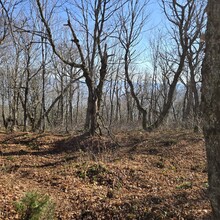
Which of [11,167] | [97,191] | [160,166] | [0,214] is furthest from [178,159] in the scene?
[0,214]

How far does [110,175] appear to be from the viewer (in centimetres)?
614

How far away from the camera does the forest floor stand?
429cm

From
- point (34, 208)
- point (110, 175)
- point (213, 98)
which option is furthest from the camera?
point (110, 175)

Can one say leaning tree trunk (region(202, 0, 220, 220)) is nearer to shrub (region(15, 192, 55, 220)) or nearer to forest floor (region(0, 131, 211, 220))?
forest floor (region(0, 131, 211, 220))

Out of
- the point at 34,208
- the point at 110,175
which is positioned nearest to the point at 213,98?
the point at 34,208

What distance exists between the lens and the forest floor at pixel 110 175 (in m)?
4.29

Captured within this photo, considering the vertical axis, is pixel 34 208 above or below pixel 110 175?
above

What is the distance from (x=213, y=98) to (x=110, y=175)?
471cm

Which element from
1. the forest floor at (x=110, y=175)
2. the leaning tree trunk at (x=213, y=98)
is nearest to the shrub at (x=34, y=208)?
the forest floor at (x=110, y=175)

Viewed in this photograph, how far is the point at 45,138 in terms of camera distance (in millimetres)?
10273

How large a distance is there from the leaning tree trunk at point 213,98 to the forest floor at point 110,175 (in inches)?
84.3

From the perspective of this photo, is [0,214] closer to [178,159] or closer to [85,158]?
[85,158]

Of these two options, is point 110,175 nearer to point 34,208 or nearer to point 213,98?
point 34,208

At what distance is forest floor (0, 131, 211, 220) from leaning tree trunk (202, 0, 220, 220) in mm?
2141
